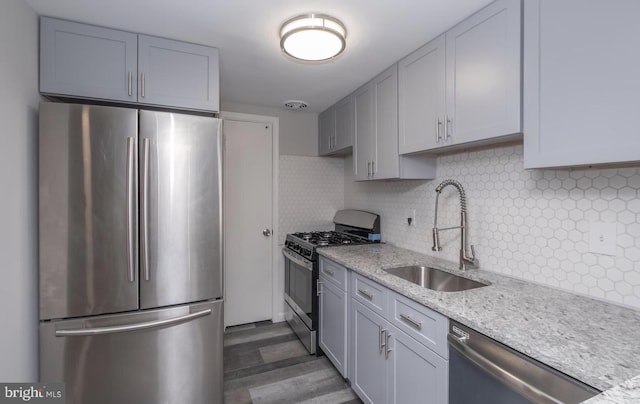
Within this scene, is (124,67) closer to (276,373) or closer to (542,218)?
(276,373)

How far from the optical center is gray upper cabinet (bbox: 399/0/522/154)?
4.32 feet

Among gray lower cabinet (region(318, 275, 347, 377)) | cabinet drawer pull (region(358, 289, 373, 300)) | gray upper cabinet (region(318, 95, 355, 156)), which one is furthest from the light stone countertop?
gray upper cabinet (region(318, 95, 355, 156))

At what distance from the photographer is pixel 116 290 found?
1.53 metres

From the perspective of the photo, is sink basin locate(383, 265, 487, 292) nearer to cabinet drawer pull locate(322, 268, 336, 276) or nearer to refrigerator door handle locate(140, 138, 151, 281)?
cabinet drawer pull locate(322, 268, 336, 276)

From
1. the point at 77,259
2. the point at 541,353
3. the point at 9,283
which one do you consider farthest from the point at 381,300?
the point at 9,283

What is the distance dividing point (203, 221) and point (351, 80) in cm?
166

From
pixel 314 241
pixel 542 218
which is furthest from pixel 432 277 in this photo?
pixel 314 241

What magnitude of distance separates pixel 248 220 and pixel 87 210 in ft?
5.35

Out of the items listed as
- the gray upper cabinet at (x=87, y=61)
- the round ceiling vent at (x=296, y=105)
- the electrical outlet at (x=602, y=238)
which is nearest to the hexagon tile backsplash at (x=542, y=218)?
the electrical outlet at (x=602, y=238)

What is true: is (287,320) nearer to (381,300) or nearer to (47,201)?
(381,300)

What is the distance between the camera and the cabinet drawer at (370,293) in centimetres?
163

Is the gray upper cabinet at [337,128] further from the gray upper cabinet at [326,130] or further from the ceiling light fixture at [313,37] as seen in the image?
the ceiling light fixture at [313,37]

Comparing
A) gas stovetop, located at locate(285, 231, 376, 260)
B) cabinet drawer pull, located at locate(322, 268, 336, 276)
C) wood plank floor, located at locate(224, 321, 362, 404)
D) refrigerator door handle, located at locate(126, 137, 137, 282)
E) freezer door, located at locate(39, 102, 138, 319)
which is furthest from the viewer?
gas stovetop, located at locate(285, 231, 376, 260)

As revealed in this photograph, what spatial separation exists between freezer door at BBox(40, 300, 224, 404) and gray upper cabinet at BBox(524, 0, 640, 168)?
1934mm
